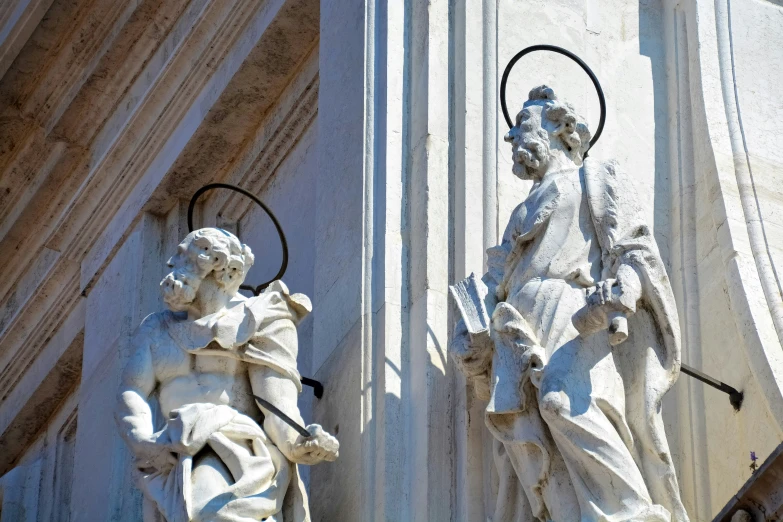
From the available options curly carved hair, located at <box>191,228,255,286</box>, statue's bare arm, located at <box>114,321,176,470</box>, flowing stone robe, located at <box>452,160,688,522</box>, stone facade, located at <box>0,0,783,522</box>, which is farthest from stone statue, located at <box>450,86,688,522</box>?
statue's bare arm, located at <box>114,321,176,470</box>

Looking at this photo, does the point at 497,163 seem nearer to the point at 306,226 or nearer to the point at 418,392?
the point at 418,392

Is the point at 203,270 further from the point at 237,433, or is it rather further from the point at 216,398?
the point at 237,433

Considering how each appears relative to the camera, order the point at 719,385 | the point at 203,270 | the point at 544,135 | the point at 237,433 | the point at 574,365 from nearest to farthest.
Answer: the point at 574,365 → the point at 237,433 → the point at 544,135 → the point at 719,385 → the point at 203,270

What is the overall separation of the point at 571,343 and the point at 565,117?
1.03 m

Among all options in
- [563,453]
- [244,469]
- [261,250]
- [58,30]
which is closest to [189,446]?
[244,469]

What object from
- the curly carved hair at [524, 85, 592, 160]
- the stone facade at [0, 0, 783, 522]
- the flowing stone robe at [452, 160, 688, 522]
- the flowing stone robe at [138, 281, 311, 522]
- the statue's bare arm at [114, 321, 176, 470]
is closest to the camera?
the flowing stone robe at [452, 160, 688, 522]

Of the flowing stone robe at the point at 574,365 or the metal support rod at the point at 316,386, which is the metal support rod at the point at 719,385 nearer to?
the flowing stone robe at the point at 574,365

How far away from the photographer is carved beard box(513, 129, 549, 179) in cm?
872

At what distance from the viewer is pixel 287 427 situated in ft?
28.5

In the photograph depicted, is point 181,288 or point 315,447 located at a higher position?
point 181,288

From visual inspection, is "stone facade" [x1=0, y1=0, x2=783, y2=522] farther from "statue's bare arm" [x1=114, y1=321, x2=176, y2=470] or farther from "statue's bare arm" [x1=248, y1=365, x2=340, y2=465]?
"statue's bare arm" [x1=114, y1=321, x2=176, y2=470]

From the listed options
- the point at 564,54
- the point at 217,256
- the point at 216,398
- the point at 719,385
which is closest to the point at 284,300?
the point at 217,256

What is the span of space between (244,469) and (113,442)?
328 centimetres

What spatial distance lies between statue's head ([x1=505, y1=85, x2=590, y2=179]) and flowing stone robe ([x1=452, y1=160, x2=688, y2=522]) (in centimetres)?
11
